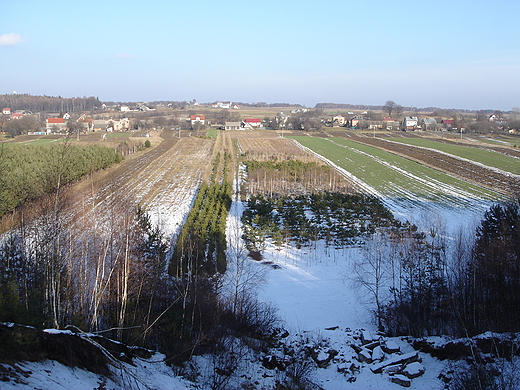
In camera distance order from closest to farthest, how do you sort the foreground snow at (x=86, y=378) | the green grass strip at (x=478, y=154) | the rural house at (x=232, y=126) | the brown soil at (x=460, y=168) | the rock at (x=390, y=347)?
the foreground snow at (x=86, y=378) < the rock at (x=390, y=347) < the brown soil at (x=460, y=168) < the green grass strip at (x=478, y=154) < the rural house at (x=232, y=126)

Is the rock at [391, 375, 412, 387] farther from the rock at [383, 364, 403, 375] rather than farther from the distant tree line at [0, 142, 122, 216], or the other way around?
the distant tree line at [0, 142, 122, 216]

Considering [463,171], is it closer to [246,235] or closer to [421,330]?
[246,235]

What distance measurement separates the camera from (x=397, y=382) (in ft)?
28.6

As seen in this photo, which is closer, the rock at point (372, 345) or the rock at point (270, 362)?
the rock at point (270, 362)

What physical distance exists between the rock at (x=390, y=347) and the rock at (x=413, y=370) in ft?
2.60

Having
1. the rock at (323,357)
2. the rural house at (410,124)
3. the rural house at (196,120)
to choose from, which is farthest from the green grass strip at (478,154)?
the rural house at (196,120)

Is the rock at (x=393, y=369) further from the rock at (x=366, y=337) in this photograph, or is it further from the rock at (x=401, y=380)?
the rock at (x=366, y=337)

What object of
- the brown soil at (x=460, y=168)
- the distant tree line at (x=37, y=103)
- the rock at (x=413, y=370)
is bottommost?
the rock at (x=413, y=370)

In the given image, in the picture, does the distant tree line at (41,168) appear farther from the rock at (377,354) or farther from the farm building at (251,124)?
the farm building at (251,124)

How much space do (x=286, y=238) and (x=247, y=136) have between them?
160ft

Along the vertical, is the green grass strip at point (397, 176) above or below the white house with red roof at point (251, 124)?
below

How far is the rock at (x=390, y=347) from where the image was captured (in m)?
9.98

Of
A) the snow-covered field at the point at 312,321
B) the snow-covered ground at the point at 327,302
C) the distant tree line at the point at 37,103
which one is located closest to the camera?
the snow-covered field at the point at 312,321

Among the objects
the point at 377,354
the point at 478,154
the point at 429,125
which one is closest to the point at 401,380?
the point at 377,354
